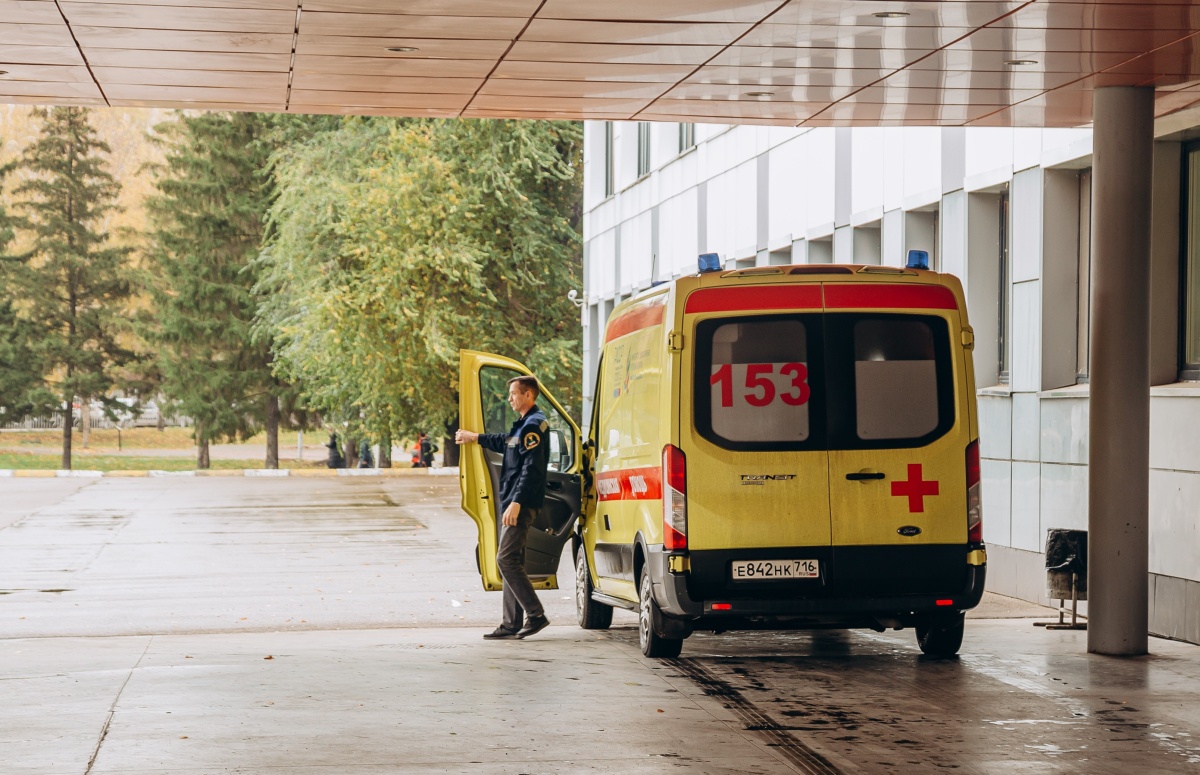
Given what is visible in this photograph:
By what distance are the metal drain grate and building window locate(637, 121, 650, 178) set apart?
23.1 metres

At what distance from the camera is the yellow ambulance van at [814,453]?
10.4 m

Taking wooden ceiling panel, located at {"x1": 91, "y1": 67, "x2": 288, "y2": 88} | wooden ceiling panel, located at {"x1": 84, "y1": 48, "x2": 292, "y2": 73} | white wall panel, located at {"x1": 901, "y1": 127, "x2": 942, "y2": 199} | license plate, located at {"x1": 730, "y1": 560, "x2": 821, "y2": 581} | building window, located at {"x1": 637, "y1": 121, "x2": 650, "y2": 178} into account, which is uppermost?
building window, located at {"x1": 637, "y1": 121, "x2": 650, "y2": 178}

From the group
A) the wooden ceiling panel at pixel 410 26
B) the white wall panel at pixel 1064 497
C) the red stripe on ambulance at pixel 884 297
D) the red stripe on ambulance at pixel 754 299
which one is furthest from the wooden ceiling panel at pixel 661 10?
the white wall panel at pixel 1064 497

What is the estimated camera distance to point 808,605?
34.0 ft

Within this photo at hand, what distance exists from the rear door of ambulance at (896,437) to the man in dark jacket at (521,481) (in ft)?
8.27

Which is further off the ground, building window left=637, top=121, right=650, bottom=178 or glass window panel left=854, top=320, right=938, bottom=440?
building window left=637, top=121, right=650, bottom=178

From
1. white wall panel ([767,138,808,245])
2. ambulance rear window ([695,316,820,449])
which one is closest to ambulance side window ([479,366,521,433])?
ambulance rear window ([695,316,820,449])

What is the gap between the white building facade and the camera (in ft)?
43.1

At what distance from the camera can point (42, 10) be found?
977cm

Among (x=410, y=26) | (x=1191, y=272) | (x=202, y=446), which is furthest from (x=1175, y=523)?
(x=202, y=446)

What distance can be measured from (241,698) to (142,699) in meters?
0.54

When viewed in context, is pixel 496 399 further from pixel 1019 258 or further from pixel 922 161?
pixel 922 161

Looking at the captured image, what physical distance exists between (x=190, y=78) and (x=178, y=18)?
215 centimetres

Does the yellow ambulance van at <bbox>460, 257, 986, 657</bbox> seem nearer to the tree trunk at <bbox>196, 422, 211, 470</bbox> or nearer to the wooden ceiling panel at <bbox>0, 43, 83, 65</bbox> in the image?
the wooden ceiling panel at <bbox>0, 43, 83, 65</bbox>
